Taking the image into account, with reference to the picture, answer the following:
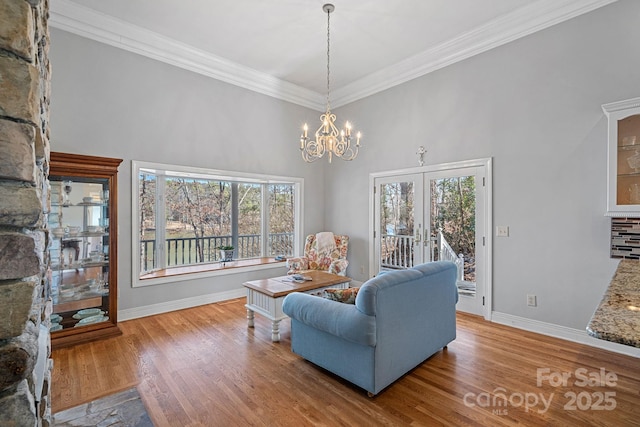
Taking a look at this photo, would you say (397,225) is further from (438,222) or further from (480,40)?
(480,40)

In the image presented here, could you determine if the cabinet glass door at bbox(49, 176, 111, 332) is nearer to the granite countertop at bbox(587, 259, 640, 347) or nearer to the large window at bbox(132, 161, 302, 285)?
the large window at bbox(132, 161, 302, 285)

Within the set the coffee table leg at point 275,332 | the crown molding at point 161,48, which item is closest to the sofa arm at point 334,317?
the coffee table leg at point 275,332

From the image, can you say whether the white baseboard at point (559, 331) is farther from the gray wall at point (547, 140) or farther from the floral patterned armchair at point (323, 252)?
the floral patterned armchair at point (323, 252)

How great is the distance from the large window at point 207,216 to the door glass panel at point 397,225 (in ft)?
5.11

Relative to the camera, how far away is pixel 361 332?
84.0 inches

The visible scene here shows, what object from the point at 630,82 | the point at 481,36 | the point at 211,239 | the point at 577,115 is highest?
the point at 481,36

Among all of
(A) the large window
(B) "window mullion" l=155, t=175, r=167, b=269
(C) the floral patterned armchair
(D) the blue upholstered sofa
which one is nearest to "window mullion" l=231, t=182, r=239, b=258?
(A) the large window

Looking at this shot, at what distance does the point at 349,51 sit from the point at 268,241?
3.32 meters

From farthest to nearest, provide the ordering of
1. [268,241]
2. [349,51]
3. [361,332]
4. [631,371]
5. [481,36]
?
1. [268,241]
2. [349,51]
3. [481,36]
4. [631,371]
5. [361,332]

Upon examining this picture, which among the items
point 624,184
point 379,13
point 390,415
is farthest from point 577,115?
point 390,415

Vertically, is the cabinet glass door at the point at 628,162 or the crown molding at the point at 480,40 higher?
the crown molding at the point at 480,40

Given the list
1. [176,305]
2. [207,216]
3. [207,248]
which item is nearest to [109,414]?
[176,305]

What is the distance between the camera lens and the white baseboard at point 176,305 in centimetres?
386

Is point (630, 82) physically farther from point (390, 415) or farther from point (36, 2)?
point (36, 2)
